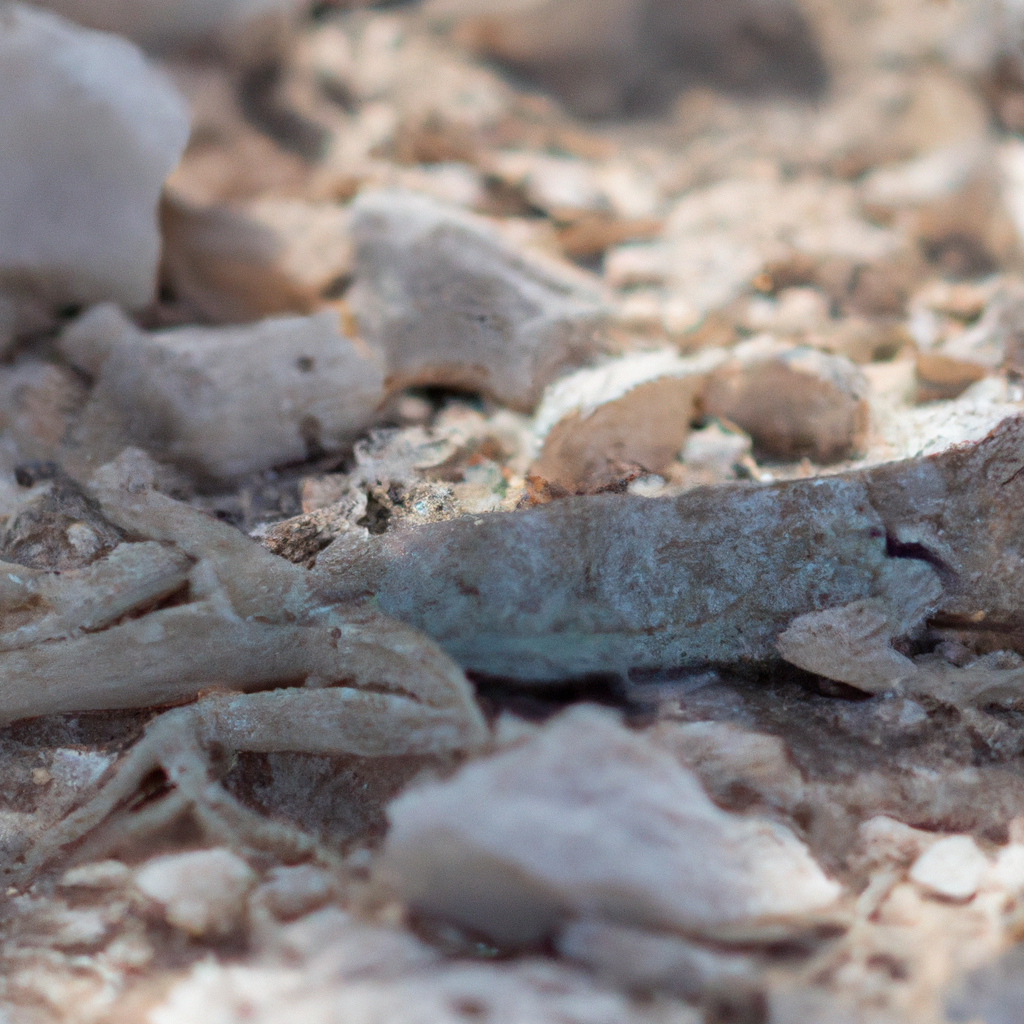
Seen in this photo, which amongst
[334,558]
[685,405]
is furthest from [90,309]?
[685,405]

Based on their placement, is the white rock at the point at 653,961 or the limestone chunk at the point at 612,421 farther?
the limestone chunk at the point at 612,421

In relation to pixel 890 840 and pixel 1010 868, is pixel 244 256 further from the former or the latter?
pixel 1010 868

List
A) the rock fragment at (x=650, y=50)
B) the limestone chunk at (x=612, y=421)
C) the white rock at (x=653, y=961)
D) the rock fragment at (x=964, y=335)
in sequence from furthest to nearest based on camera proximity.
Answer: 1. the rock fragment at (x=650, y=50)
2. the rock fragment at (x=964, y=335)
3. the limestone chunk at (x=612, y=421)
4. the white rock at (x=653, y=961)

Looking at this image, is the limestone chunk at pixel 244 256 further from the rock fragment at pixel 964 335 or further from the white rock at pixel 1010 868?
the white rock at pixel 1010 868

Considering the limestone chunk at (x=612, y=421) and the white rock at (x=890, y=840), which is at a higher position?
the limestone chunk at (x=612, y=421)

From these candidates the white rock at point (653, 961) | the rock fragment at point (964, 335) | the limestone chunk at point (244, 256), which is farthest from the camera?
the limestone chunk at point (244, 256)

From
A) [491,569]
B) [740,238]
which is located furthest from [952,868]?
[740,238]

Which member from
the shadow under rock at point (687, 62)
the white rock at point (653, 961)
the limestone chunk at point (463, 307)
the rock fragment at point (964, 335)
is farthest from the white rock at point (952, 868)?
the shadow under rock at point (687, 62)

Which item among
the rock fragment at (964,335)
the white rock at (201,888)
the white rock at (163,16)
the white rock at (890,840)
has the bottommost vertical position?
the white rock at (201,888)
